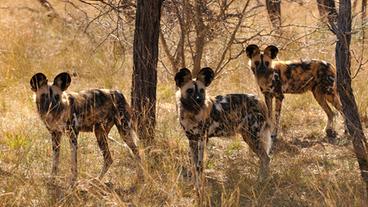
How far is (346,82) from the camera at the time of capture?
169 inches

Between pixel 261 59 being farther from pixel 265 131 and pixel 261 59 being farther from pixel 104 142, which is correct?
pixel 104 142

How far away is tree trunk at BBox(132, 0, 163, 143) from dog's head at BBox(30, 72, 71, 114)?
84 cm

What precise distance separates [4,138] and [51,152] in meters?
0.71

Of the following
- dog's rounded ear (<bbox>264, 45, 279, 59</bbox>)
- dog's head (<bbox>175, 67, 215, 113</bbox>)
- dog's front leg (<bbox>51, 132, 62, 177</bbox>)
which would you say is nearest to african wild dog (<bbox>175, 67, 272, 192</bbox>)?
dog's head (<bbox>175, 67, 215, 113</bbox>)

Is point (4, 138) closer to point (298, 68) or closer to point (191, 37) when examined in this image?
point (191, 37)

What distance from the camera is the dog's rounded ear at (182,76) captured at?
4.64 m

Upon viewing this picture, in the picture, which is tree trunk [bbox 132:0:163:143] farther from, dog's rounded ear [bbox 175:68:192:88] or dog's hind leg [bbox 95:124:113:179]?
dog's rounded ear [bbox 175:68:192:88]

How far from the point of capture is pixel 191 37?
283 inches

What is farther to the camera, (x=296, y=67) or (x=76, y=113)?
(x=296, y=67)

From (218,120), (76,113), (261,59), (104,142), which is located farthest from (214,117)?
(261,59)

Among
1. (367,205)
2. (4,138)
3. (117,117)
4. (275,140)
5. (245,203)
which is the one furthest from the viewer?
(275,140)

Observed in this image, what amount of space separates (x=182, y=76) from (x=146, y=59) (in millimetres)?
843

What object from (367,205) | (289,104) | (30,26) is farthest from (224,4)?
(30,26)

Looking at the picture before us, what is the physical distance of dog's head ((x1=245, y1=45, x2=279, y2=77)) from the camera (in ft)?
20.1
